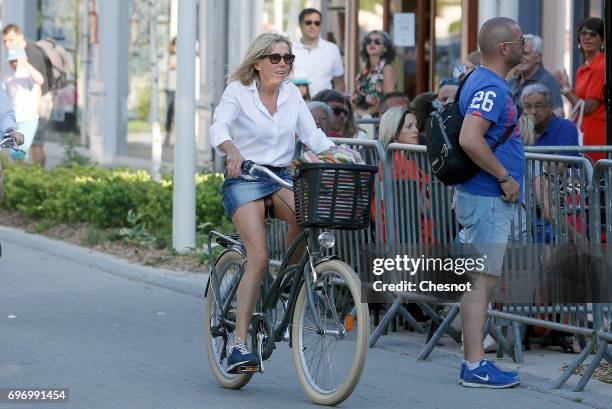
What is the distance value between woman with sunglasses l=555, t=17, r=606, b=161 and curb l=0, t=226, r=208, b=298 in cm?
346

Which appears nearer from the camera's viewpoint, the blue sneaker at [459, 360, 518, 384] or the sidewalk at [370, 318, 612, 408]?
the sidewalk at [370, 318, 612, 408]

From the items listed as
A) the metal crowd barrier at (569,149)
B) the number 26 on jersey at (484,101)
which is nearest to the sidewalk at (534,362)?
the metal crowd barrier at (569,149)

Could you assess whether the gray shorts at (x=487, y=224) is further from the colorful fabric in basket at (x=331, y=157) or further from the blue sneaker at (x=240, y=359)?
the blue sneaker at (x=240, y=359)

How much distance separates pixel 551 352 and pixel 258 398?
2272 mm

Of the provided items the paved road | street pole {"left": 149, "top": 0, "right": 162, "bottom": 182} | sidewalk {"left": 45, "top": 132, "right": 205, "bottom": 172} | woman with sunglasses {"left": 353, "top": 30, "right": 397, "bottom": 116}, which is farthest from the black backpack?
sidewalk {"left": 45, "top": 132, "right": 205, "bottom": 172}

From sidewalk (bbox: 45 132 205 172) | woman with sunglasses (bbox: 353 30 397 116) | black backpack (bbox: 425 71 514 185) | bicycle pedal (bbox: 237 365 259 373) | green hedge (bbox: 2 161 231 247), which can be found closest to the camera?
bicycle pedal (bbox: 237 365 259 373)

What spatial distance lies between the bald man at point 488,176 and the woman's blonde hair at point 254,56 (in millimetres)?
972

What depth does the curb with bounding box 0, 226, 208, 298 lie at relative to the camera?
40.0ft

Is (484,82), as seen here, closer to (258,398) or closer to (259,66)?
(259,66)

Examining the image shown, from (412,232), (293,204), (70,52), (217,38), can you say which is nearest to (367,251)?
(412,232)

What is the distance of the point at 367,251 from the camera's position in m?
9.91

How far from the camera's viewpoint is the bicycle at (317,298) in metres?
7.33

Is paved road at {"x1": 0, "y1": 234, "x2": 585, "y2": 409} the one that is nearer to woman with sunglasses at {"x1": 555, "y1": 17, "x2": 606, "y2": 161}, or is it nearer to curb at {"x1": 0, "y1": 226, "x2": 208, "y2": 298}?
curb at {"x1": 0, "y1": 226, "x2": 208, "y2": 298}

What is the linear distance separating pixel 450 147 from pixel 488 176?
24cm
